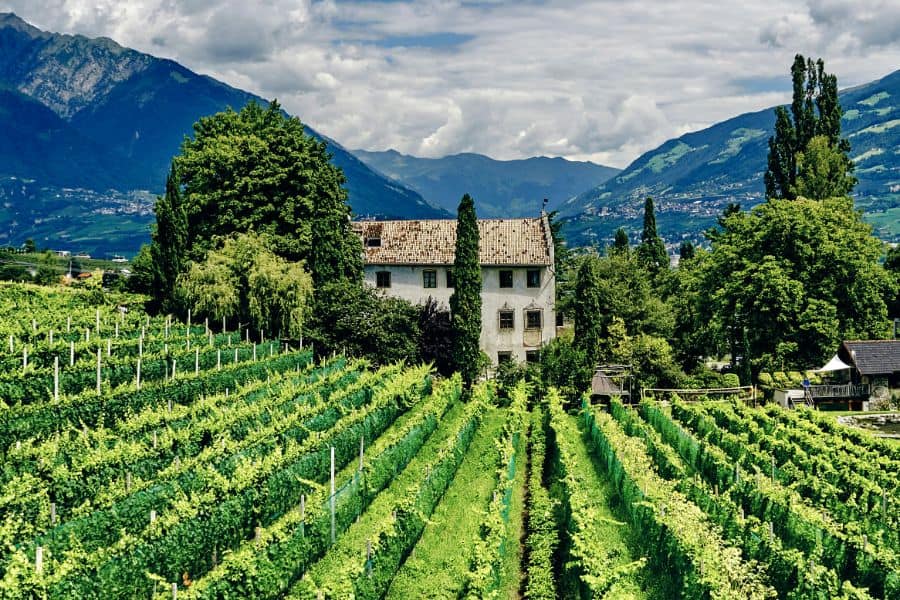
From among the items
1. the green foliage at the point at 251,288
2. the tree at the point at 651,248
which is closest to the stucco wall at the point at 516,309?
the green foliage at the point at 251,288

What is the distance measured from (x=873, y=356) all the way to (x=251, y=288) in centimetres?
3136

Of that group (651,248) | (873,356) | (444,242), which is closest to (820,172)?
(873,356)

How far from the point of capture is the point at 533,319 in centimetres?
5206

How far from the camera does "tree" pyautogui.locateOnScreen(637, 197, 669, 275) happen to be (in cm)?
7681

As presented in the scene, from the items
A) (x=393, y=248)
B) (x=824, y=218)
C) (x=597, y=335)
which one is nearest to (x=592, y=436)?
(x=597, y=335)

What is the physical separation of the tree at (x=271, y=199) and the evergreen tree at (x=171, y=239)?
83 cm

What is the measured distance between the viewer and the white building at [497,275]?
51.9 m

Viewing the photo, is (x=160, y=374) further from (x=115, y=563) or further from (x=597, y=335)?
(x=597, y=335)

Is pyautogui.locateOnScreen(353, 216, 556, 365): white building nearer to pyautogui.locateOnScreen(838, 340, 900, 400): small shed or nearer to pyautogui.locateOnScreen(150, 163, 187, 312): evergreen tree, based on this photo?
pyautogui.locateOnScreen(150, 163, 187, 312): evergreen tree

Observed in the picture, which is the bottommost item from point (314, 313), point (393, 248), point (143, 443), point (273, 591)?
point (273, 591)

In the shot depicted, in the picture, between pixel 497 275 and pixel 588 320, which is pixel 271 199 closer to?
pixel 497 275

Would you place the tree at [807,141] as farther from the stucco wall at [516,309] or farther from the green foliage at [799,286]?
the stucco wall at [516,309]

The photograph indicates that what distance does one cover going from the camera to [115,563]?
15.0m

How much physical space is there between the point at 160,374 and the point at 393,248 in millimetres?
24192
